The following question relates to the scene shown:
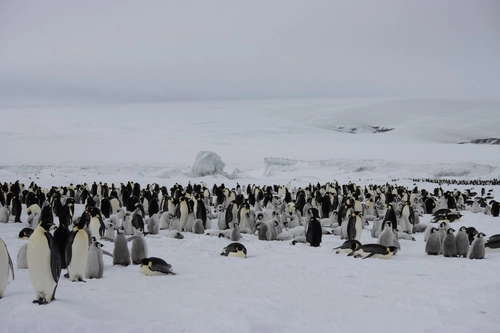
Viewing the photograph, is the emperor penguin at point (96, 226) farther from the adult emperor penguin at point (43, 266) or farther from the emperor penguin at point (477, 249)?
the emperor penguin at point (477, 249)

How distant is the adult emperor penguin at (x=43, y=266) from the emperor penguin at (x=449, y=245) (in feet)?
18.1

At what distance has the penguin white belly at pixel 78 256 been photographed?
16.3 ft

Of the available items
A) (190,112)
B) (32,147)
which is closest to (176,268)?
(32,147)

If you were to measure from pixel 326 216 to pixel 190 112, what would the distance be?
7925cm

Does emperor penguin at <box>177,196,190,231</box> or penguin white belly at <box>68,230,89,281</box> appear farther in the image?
emperor penguin at <box>177,196,190,231</box>

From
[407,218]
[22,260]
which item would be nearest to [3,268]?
[22,260]

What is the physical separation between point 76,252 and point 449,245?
5.31 metres

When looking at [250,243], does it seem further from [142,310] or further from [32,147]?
[32,147]

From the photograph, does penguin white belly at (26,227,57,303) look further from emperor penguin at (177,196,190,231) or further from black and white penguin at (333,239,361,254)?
emperor penguin at (177,196,190,231)

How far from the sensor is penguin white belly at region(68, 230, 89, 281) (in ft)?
16.3

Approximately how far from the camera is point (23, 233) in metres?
7.40

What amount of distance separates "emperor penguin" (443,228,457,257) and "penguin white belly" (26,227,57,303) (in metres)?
5.57

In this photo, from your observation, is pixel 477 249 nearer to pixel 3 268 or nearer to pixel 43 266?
pixel 43 266

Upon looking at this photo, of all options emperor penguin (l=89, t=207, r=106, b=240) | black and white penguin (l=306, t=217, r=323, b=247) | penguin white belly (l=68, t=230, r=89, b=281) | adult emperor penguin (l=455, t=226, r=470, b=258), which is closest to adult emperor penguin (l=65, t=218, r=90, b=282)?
penguin white belly (l=68, t=230, r=89, b=281)
